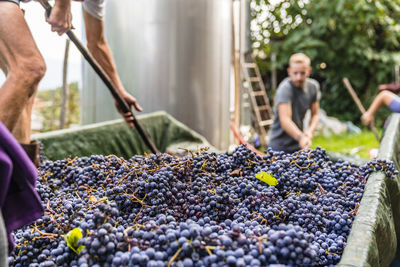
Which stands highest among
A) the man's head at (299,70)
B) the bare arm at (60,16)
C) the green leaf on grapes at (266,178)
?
the bare arm at (60,16)

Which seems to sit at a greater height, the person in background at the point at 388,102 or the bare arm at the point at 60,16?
the bare arm at the point at 60,16

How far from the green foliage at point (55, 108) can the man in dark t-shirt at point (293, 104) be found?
3003 mm

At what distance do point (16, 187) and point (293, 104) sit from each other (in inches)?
136

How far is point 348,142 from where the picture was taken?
6.96 metres

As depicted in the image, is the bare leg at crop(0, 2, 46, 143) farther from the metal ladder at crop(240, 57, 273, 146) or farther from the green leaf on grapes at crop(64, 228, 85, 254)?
the metal ladder at crop(240, 57, 273, 146)

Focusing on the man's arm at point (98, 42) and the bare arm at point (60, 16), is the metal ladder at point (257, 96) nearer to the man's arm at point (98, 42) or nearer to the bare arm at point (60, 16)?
the man's arm at point (98, 42)

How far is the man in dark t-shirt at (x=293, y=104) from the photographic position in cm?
368

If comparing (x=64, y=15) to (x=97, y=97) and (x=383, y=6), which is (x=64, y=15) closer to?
(x=97, y=97)

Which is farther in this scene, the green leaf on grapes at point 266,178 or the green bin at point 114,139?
the green bin at point 114,139

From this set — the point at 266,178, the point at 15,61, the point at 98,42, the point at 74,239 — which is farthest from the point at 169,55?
the point at 74,239

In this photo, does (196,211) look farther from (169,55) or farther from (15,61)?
(169,55)

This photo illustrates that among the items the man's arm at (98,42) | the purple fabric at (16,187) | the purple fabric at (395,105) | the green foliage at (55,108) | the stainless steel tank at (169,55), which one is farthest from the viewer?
the green foliage at (55,108)

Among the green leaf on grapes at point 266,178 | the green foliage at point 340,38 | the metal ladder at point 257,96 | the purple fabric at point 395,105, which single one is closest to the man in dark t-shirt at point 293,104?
the purple fabric at point 395,105

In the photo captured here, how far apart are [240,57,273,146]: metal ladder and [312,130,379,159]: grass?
2.97 feet
